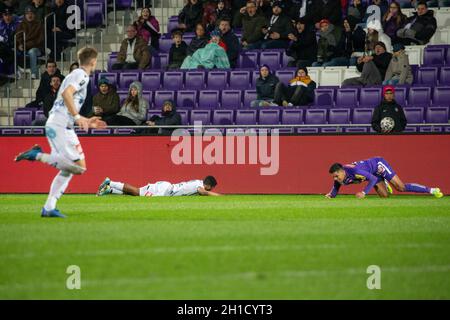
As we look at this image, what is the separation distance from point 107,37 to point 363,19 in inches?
285

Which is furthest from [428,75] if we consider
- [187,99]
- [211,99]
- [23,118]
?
[23,118]

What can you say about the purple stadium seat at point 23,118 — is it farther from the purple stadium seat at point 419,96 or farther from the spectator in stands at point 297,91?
the purple stadium seat at point 419,96

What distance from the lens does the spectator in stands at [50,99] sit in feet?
79.9

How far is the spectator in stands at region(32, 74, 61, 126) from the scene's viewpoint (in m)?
24.3

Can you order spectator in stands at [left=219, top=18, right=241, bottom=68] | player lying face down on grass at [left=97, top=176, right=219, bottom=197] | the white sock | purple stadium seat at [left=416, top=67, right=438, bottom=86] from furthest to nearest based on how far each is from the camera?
spectator in stands at [left=219, top=18, right=241, bottom=68] → purple stadium seat at [left=416, top=67, right=438, bottom=86] → player lying face down on grass at [left=97, top=176, right=219, bottom=197] → the white sock

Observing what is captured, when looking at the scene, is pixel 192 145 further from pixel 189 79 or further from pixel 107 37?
pixel 107 37

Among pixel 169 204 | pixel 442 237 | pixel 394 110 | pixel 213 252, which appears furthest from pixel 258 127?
pixel 213 252

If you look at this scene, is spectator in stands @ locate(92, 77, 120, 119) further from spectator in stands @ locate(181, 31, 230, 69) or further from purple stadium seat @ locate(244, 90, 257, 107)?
purple stadium seat @ locate(244, 90, 257, 107)

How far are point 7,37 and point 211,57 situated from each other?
20.6 feet

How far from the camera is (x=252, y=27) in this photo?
2625 cm

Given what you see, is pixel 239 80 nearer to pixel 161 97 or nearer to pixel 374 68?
pixel 161 97

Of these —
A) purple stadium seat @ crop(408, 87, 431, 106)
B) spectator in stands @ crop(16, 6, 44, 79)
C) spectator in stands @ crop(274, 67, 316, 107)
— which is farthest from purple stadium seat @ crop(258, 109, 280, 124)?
spectator in stands @ crop(16, 6, 44, 79)

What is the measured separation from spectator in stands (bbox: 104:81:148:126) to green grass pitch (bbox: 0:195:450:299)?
24.8ft

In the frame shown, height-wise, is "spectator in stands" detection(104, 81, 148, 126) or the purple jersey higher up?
"spectator in stands" detection(104, 81, 148, 126)
